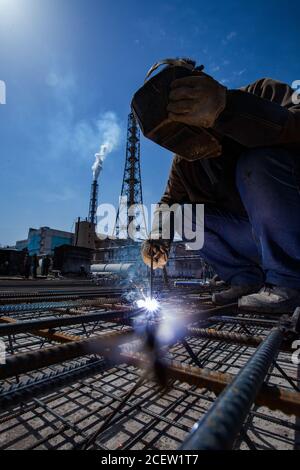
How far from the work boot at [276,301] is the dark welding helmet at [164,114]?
846 mm

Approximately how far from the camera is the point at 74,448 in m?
0.67

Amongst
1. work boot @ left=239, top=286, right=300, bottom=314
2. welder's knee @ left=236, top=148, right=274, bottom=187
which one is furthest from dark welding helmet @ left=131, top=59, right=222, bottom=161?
work boot @ left=239, top=286, right=300, bottom=314

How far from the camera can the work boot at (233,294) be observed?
1.94 m

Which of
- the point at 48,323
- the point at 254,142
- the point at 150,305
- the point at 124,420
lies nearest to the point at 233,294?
the point at 150,305

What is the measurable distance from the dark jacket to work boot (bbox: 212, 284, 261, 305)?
0.64 meters

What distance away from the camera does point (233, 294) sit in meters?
1.99

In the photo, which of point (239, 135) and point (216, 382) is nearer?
point (216, 382)

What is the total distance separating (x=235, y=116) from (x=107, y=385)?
4.56ft

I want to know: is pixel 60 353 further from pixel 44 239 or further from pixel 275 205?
pixel 44 239

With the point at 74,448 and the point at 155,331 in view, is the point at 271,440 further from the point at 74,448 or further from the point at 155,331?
the point at 74,448

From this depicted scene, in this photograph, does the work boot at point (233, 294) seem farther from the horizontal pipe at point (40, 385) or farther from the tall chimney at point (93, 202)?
the tall chimney at point (93, 202)

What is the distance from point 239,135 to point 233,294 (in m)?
1.26
